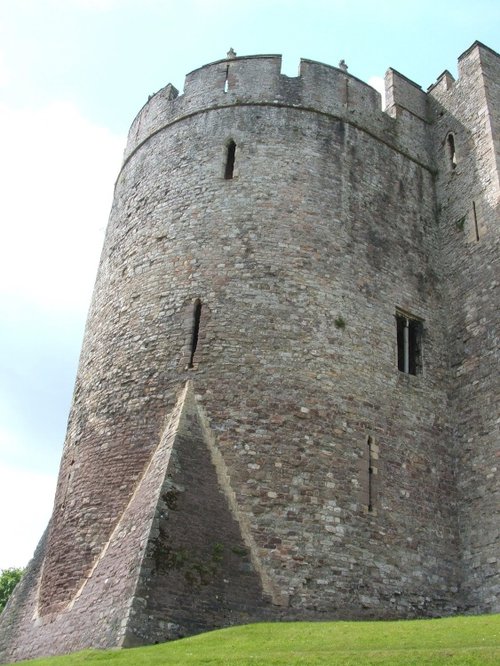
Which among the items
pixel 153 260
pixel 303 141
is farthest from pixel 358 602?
pixel 303 141

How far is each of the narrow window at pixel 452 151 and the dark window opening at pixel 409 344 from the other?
14.3ft

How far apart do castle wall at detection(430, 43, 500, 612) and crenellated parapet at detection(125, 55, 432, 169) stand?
3.93 feet

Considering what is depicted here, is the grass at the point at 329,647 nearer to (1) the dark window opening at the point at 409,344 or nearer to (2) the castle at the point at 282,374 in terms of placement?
(2) the castle at the point at 282,374

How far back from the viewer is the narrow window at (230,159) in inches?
623

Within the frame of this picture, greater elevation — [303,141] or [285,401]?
[303,141]

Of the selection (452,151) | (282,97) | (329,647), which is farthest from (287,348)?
(452,151)

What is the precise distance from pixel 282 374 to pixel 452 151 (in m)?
8.03

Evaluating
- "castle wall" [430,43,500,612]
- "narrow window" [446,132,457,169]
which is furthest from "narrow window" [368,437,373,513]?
"narrow window" [446,132,457,169]

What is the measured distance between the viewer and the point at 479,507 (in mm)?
13492

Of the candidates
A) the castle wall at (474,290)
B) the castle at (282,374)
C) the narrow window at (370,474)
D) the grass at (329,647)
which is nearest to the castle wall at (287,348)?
the castle at (282,374)

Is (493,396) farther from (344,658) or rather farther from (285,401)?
(344,658)

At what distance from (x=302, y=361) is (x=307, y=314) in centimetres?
100

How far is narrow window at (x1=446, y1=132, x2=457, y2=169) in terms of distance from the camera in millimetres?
17562

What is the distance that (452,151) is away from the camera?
1784 cm
